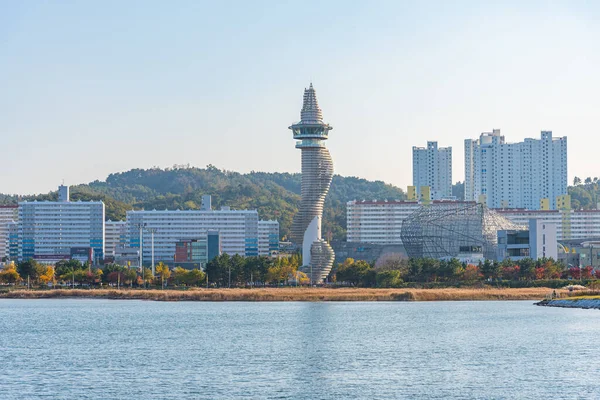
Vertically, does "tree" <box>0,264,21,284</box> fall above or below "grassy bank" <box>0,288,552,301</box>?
above

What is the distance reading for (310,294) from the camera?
150375mm

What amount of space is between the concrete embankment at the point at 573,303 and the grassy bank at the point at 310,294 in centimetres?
1608

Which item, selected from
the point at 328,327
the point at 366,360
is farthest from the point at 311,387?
the point at 328,327

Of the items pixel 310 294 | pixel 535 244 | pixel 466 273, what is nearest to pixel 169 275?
pixel 310 294

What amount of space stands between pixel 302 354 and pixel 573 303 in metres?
55.1

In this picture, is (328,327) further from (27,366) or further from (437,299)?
(437,299)

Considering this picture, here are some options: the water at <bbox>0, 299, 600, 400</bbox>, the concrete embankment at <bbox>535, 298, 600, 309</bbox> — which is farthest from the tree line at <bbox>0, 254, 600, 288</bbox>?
A: the water at <bbox>0, 299, 600, 400</bbox>

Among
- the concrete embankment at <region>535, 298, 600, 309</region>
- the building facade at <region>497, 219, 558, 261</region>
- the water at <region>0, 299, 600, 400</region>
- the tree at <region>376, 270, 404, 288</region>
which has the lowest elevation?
the water at <region>0, 299, 600, 400</region>

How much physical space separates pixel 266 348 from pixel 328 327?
2014 cm

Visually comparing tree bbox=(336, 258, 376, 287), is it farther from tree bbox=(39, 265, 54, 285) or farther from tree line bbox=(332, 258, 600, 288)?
tree bbox=(39, 265, 54, 285)

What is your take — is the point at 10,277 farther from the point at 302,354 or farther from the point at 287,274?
the point at 302,354

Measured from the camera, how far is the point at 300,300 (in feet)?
472

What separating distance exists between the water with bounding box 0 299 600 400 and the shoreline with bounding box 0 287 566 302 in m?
20.8

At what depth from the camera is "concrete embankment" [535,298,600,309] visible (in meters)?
120
